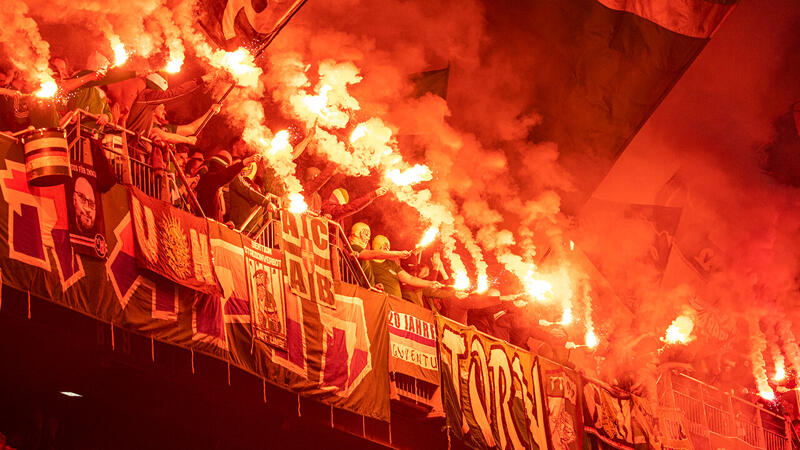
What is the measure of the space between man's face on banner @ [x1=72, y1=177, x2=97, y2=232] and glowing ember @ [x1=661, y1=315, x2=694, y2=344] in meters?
12.3

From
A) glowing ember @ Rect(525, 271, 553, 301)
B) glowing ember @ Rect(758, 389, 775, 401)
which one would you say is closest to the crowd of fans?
glowing ember @ Rect(525, 271, 553, 301)

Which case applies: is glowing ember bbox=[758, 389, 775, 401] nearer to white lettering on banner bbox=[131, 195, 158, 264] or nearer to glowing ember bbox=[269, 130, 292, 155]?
glowing ember bbox=[269, 130, 292, 155]

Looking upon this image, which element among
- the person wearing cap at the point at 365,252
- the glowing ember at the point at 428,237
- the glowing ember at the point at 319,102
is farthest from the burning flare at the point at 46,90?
the glowing ember at the point at 428,237

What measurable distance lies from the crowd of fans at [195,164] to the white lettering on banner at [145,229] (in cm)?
65

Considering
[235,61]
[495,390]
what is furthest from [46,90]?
[495,390]

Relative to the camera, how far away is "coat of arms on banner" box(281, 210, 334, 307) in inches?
438

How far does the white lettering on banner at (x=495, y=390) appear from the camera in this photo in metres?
12.8

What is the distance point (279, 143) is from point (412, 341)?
3.14 m

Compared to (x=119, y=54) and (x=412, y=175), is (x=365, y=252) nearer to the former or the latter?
(x=412, y=175)

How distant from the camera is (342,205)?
13.1 meters

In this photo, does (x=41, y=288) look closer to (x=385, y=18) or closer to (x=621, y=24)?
(x=385, y=18)

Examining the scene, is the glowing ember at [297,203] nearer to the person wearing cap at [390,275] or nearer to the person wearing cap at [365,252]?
the person wearing cap at [365,252]

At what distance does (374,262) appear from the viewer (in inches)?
526

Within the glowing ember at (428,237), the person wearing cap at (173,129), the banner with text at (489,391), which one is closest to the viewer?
the person wearing cap at (173,129)
